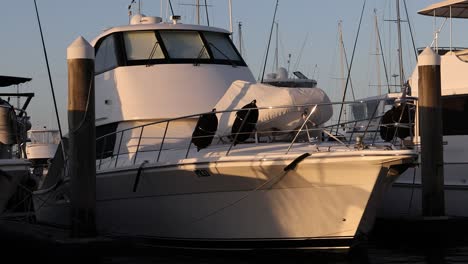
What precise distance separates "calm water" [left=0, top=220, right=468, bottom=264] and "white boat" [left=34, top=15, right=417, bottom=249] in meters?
0.19

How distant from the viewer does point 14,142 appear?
43.8 ft

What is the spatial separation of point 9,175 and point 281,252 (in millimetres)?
3953

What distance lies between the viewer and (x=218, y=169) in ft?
36.9

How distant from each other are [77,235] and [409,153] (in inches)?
180

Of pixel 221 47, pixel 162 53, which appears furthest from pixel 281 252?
pixel 221 47

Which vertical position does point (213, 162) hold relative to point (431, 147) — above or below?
above

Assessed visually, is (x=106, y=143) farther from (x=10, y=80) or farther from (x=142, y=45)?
(x=10, y=80)

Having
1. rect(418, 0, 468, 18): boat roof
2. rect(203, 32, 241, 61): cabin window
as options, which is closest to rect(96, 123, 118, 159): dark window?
rect(203, 32, 241, 61): cabin window

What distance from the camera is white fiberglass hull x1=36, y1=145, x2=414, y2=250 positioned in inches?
430

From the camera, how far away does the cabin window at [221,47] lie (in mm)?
14914

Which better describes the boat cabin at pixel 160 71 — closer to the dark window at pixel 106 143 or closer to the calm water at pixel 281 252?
the dark window at pixel 106 143

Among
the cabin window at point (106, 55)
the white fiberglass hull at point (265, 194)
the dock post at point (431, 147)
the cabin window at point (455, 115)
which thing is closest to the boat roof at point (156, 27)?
the cabin window at point (106, 55)

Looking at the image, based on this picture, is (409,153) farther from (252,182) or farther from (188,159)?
(188,159)

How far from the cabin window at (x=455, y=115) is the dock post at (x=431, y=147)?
1913 millimetres
